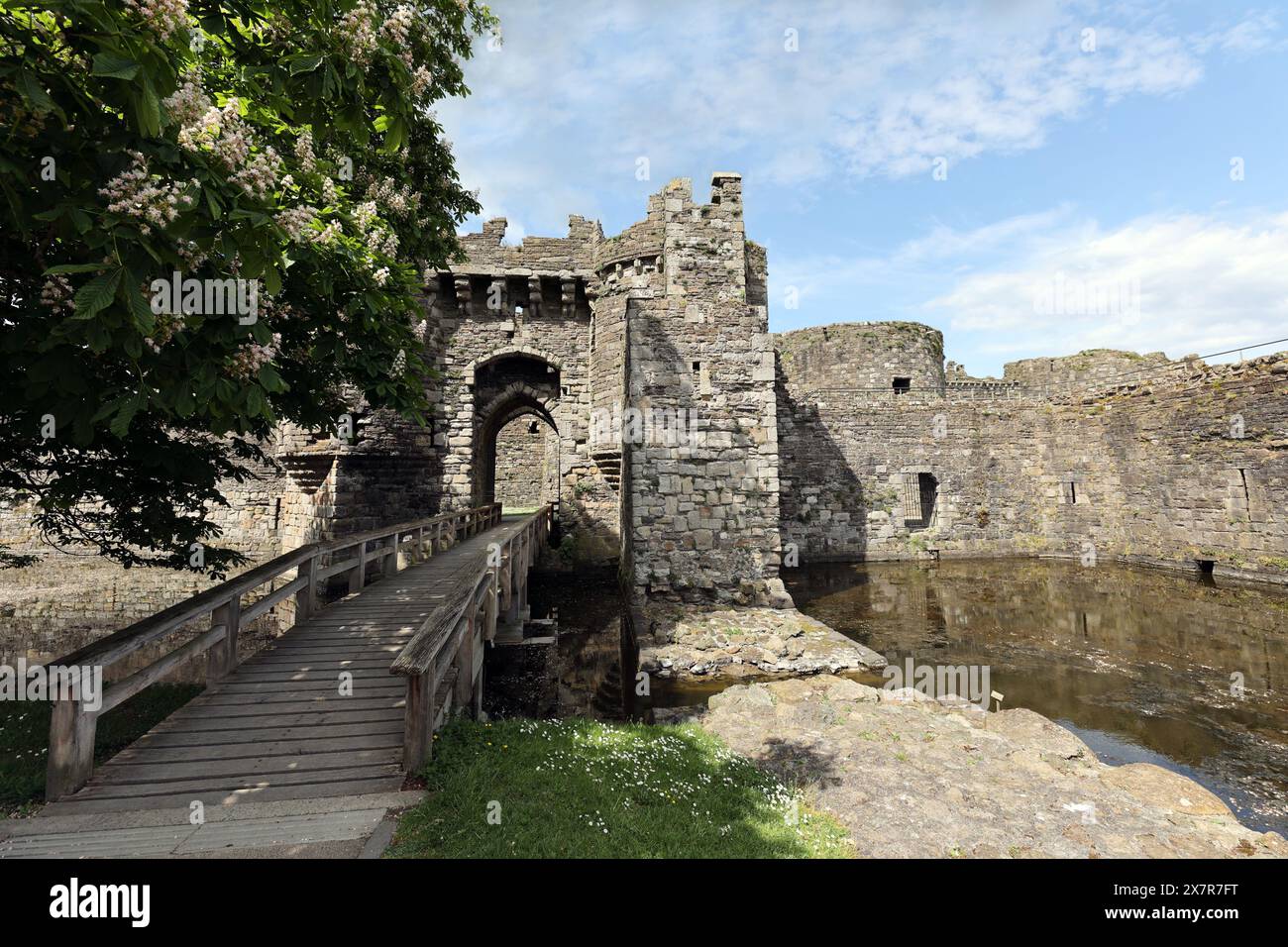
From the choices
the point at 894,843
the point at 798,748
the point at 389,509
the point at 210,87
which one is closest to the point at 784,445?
the point at 389,509

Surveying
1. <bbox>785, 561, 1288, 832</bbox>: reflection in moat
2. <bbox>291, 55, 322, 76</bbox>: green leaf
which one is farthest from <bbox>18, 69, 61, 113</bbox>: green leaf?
<bbox>785, 561, 1288, 832</bbox>: reflection in moat

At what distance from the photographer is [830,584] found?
636 inches

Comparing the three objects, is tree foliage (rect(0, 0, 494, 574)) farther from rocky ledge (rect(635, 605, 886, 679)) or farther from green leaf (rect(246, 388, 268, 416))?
rocky ledge (rect(635, 605, 886, 679))

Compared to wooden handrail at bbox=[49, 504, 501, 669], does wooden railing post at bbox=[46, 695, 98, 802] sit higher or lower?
lower

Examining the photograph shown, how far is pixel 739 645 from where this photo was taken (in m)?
9.69

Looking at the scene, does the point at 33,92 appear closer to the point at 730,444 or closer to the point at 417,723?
the point at 417,723

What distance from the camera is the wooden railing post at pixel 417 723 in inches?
160

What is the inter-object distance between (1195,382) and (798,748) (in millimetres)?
19269

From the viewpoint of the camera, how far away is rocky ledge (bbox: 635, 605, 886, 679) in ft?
29.5

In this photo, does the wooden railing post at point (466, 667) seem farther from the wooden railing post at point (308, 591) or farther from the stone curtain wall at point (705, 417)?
the stone curtain wall at point (705, 417)

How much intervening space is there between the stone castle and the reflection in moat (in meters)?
2.79

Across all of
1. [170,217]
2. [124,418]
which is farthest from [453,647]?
[170,217]

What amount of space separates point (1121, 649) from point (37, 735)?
15.7 metres
